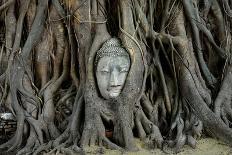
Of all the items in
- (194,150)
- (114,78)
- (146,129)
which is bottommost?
(194,150)

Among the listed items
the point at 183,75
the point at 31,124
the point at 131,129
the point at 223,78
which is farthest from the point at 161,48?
the point at 31,124

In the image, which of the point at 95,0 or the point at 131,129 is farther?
the point at 95,0

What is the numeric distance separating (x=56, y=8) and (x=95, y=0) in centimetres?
51

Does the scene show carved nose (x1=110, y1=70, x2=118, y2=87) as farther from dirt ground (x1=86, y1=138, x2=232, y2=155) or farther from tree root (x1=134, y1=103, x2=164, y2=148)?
dirt ground (x1=86, y1=138, x2=232, y2=155)

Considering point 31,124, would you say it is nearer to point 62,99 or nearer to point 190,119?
point 62,99

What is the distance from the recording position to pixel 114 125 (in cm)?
397

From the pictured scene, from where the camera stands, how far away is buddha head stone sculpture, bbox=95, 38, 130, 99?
13.1 ft

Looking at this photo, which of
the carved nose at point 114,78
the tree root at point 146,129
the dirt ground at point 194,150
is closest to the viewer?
the dirt ground at point 194,150

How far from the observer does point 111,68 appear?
13.1 ft

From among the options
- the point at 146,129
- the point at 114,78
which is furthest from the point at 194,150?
the point at 114,78

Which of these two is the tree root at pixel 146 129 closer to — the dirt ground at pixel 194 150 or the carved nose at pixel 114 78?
the dirt ground at pixel 194 150

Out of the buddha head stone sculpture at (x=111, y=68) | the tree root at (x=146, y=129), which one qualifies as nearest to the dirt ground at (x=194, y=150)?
the tree root at (x=146, y=129)

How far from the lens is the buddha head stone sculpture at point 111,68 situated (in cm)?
400

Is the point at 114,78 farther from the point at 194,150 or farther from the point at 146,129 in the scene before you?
the point at 194,150
